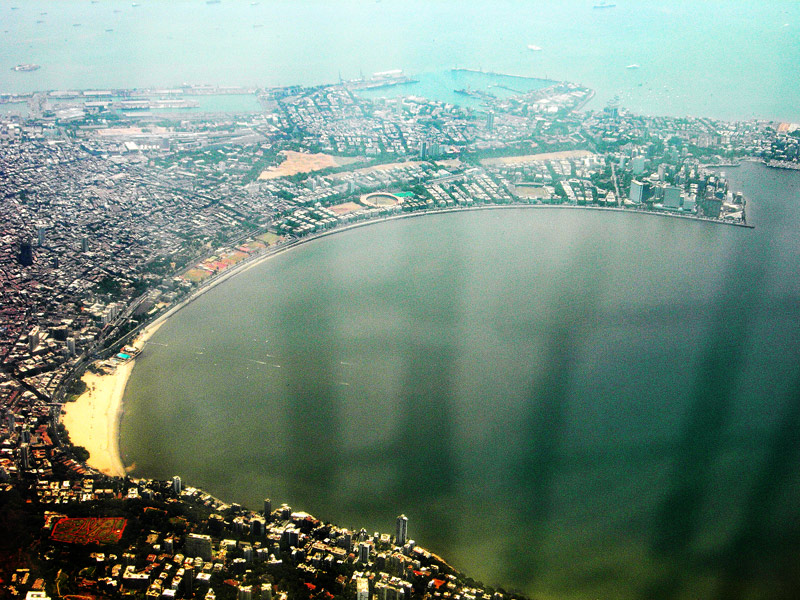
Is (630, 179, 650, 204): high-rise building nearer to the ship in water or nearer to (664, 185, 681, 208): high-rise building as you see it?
(664, 185, 681, 208): high-rise building

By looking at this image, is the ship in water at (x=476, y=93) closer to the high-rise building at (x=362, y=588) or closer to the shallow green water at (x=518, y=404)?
the shallow green water at (x=518, y=404)

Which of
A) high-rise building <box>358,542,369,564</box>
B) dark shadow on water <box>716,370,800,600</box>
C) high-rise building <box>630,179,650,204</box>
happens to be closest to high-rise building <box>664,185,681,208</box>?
high-rise building <box>630,179,650,204</box>

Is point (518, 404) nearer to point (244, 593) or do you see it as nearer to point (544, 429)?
point (544, 429)

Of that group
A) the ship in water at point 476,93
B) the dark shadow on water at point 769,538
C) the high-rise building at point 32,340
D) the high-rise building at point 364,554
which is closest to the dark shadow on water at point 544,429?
the high-rise building at point 364,554

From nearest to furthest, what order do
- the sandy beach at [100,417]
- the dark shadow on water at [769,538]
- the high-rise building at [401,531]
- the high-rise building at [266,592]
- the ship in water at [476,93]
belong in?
1. the high-rise building at [266,592]
2. the dark shadow on water at [769,538]
3. the high-rise building at [401,531]
4. the sandy beach at [100,417]
5. the ship in water at [476,93]

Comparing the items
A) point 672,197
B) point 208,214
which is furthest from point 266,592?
point 672,197

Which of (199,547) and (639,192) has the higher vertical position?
(639,192)

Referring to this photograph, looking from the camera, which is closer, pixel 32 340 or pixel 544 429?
pixel 544 429
